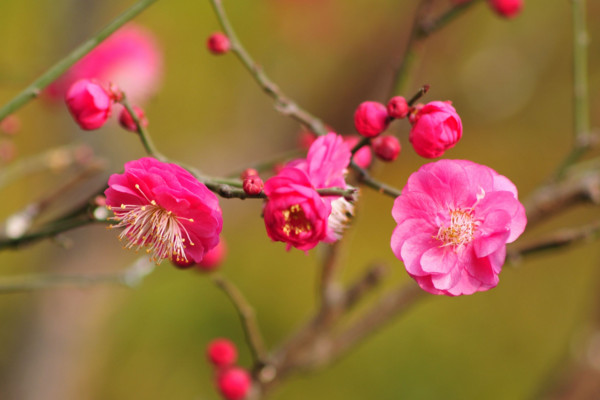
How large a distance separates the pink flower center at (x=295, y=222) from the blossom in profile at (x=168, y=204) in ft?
0.17

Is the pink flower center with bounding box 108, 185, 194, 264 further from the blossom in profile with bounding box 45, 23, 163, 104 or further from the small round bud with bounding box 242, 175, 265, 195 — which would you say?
the blossom in profile with bounding box 45, 23, 163, 104

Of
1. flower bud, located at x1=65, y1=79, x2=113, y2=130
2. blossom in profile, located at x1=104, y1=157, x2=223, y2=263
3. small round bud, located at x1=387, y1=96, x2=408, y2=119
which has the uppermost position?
flower bud, located at x1=65, y1=79, x2=113, y2=130

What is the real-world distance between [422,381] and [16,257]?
→ 1.46 metres

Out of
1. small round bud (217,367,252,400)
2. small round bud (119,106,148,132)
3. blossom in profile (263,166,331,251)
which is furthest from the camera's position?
small round bud (217,367,252,400)

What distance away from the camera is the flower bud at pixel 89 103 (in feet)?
1.61

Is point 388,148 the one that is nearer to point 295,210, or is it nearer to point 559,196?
point 295,210

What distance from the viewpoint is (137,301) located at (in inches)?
83.7

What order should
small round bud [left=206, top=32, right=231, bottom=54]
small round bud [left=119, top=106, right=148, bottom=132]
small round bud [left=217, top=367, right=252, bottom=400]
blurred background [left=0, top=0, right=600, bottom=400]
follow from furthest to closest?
blurred background [left=0, top=0, right=600, bottom=400] → small round bud [left=217, top=367, right=252, bottom=400] → small round bud [left=206, top=32, right=231, bottom=54] → small round bud [left=119, top=106, right=148, bottom=132]

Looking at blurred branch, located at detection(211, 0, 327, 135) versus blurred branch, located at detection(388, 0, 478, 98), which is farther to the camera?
blurred branch, located at detection(388, 0, 478, 98)

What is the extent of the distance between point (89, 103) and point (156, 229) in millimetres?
118

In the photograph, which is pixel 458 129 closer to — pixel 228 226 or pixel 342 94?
pixel 228 226

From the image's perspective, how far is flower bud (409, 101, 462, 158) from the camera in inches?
17.3

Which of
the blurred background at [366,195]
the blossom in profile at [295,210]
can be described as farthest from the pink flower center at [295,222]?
the blurred background at [366,195]

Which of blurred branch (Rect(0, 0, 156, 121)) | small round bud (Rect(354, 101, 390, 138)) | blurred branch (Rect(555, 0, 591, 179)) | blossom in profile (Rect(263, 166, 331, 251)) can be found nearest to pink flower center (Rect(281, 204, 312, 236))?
blossom in profile (Rect(263, 166, 331, 251))
